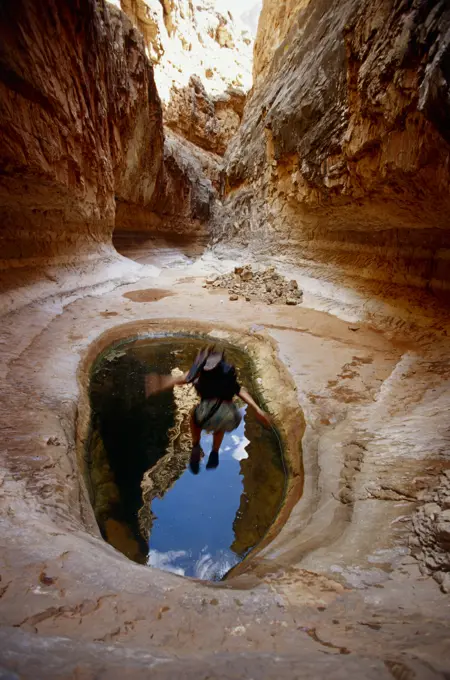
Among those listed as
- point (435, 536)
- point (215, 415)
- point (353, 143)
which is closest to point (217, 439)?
point (215, 415)

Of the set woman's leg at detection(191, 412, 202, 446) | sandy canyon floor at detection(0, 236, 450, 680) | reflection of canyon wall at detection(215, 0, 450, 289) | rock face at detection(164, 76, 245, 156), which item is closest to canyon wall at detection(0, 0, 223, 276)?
sandy canyon floor at detection(0, 236, 450, 680)

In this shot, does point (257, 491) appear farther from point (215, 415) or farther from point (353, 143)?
point (353, 143)

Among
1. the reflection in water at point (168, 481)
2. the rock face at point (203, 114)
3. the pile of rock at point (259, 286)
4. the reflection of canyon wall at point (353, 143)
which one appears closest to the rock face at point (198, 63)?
the rock face at point (203, 114)

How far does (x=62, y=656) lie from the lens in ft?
3.47

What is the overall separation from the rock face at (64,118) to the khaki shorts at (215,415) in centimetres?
533

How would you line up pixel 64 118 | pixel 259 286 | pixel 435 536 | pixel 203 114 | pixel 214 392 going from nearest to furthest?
pixel 435 536 → pixel 214 392 → pixel 64 118 → pixel 259 286 → pixel 203 114

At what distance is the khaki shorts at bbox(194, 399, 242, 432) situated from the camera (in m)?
3.44

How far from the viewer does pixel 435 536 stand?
1.92 m

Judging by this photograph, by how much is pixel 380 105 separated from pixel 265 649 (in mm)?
7205

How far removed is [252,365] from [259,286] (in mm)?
4526

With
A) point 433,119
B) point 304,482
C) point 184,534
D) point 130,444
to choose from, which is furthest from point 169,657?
point 433,119

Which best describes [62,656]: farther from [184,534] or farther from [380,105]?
[380,105]

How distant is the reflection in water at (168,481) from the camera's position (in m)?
2.82

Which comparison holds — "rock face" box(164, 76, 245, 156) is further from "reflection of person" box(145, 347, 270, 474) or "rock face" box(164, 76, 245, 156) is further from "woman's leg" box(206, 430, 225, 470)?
"woman's leg" box(206, 430, 225, 470)
